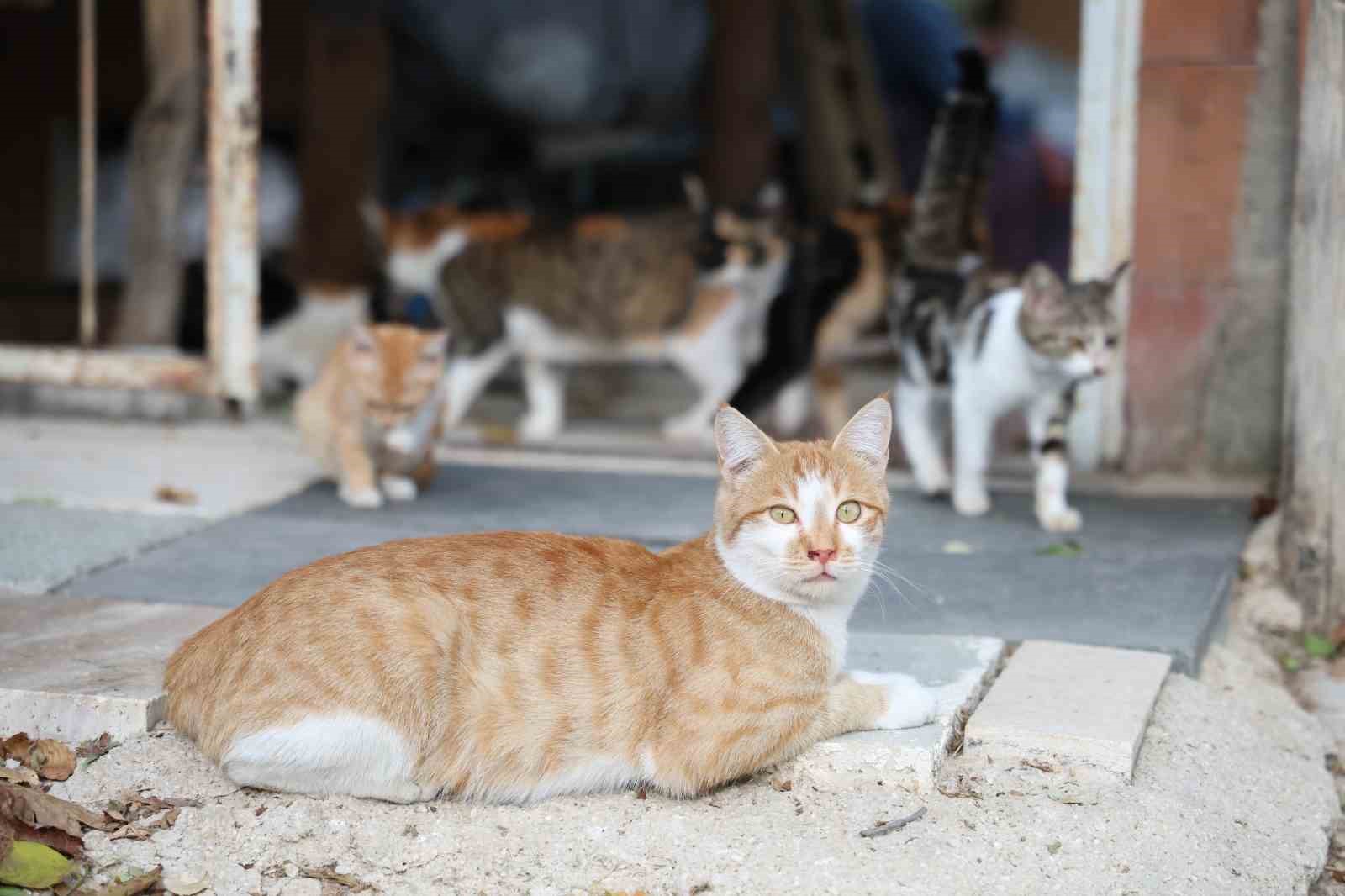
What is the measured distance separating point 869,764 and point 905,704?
16cm

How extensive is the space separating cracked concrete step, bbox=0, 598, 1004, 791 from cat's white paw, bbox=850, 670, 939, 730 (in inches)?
0.9

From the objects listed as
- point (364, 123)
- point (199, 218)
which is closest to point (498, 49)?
point (364, 123)

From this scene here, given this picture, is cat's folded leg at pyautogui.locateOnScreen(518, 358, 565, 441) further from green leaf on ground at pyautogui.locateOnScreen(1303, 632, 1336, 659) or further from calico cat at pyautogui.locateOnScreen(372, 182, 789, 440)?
green leaf on ground at pyautogui.locateOnScreen(1303, 632, 1336, 659)

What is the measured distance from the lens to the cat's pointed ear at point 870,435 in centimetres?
307

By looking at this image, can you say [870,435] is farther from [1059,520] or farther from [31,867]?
[1059,520]

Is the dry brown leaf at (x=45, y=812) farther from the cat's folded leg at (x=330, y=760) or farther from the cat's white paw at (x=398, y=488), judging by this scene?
the cat's white paw at (x=398, y=488)

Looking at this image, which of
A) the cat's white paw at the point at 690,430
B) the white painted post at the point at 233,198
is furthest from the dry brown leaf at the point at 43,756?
the cat's white paw at the point at 690,430

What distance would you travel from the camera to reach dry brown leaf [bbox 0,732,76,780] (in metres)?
3.01

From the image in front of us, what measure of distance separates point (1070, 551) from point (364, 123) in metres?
6.06

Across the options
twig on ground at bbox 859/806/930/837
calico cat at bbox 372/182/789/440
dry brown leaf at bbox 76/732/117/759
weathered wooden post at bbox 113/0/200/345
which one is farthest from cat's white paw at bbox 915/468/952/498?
weathered wooden post at bbox 113/0/200/345

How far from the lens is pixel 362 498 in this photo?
5301 millimetres

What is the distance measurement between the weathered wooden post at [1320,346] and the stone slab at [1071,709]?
100 centimetres

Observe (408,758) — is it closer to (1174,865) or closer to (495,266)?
(1174,865)

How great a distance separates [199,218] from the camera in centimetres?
1019
